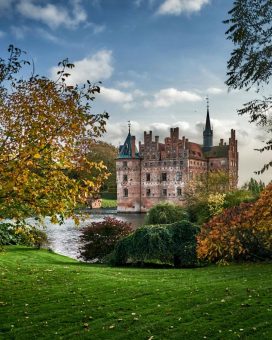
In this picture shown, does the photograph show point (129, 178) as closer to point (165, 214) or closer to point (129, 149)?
point (129, 149)

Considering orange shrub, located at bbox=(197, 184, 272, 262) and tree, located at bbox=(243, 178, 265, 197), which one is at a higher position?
tree, located at bbox=(243, 178, 265, 197)

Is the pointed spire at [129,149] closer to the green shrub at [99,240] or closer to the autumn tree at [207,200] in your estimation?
the autumn tree at [207,200]

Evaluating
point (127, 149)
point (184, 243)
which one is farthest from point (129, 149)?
point (184, 243)

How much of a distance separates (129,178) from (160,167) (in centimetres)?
607

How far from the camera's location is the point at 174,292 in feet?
30.9

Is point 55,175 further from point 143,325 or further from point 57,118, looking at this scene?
point 143,325

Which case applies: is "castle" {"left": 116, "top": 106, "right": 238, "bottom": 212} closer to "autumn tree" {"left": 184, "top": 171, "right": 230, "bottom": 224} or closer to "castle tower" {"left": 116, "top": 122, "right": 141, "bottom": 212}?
"castle tower" {"left": 116, "top": 122, "right": 141, "bottom": 212}

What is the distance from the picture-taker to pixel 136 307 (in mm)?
8406

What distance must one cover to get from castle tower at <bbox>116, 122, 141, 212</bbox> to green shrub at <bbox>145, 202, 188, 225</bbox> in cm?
4243

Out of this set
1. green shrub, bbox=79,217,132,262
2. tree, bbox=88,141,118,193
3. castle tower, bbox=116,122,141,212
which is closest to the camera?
green shrub, bbox=79,217,132,262

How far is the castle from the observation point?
74.1m

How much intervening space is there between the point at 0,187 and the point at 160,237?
407 inches

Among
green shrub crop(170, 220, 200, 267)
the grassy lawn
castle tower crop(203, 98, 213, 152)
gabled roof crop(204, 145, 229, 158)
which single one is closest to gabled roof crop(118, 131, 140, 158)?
castle tower crop(203, 98, 213, 152)

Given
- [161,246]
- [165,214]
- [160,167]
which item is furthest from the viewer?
[160,167]
